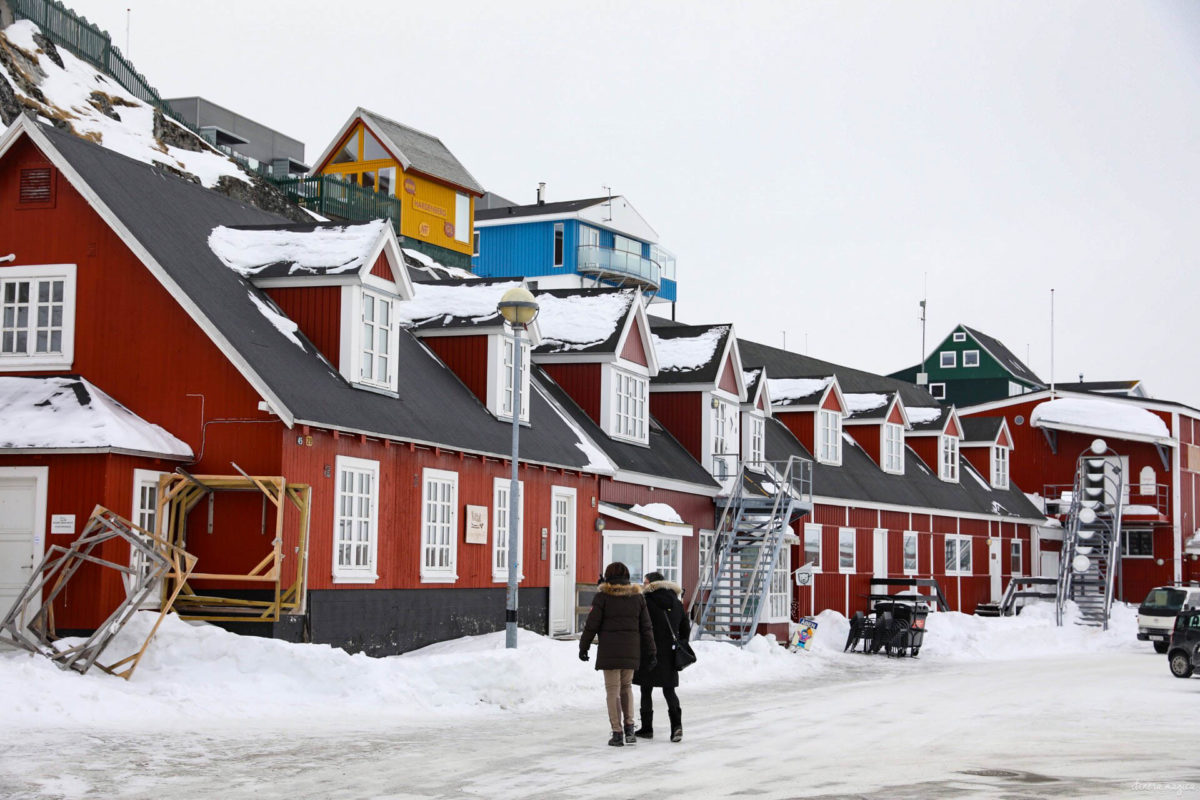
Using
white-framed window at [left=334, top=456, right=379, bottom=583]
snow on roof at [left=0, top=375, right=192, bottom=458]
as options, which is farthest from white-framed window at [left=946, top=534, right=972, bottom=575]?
snow on roof at [left=0, top=375, right=192, bottom=458]

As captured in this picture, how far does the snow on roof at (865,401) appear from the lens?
148ft

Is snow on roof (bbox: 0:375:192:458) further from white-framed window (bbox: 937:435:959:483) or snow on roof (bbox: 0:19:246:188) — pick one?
white-framed window (bbox: 937:435:959:483)

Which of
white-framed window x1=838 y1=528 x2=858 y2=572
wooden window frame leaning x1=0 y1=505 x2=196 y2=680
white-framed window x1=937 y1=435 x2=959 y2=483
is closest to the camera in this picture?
wooden window frame leaning x1=0 y1=505 x2=196 y2=680

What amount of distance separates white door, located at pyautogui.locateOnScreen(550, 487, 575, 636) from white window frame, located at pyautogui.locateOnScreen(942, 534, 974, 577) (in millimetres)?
22317

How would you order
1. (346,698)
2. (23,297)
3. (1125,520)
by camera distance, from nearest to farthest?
1. (346,698)
2. (23,297)
3. (1125,520)

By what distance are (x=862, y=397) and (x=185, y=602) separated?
1188 inches

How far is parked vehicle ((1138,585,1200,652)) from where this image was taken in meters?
37.2

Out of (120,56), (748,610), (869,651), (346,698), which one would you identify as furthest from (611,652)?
(120,56)

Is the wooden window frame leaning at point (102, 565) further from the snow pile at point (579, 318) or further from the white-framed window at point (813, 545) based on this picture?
the white-framed window at point (813, 545)

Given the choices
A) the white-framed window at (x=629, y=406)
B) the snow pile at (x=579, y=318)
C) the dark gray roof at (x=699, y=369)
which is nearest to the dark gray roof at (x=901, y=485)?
the dark gray roof at (x=699, y=369)

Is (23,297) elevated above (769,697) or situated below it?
above

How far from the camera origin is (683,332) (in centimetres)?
3541

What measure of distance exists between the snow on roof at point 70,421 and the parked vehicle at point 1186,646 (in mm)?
17916

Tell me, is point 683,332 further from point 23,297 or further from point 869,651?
point 23,297
